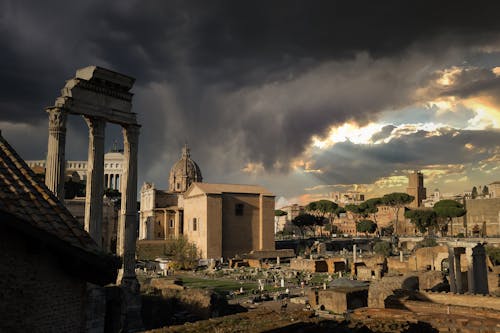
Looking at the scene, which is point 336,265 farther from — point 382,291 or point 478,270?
point 382,291

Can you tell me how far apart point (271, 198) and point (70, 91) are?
1533 inches

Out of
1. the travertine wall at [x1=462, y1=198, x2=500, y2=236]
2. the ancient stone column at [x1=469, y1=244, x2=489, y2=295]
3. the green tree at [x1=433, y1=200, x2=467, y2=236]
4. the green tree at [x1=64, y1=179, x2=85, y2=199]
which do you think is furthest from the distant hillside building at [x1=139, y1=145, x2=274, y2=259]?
the travertine wall at [x1=462, y1=198, x2=500, y2=236]

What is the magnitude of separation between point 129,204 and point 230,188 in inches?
1356

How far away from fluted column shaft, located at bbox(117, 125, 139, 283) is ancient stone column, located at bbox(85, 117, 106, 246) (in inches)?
43.0

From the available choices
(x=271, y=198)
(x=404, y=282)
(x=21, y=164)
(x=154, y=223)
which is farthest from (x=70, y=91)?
(x=154, y=223)

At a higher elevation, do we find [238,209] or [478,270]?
→ [238,209]

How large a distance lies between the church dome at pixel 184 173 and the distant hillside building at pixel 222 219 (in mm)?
8249

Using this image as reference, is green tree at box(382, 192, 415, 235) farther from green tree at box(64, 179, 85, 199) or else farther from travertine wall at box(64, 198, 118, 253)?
green tree at box(64, 179, 85, 199)

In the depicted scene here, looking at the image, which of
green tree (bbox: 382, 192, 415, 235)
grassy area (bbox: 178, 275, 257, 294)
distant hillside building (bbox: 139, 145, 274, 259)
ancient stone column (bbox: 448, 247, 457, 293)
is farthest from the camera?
Result: green tree (bbox: 382, 192, 415, 235)

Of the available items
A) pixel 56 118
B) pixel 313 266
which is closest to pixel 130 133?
pixel 56 118

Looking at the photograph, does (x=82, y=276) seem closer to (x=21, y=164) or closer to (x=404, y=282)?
(x=21, y=164)

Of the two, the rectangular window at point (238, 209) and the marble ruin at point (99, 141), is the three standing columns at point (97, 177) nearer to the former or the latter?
the marble ruin at point (99, 141)

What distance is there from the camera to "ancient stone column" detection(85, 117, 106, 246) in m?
14.9

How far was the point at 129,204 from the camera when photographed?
53.4 ft
